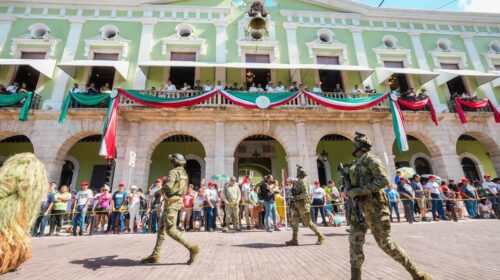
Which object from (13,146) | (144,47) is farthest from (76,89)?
(13,146)

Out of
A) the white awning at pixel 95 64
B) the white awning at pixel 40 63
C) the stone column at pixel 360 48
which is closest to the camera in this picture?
the white awning at pixel 40 63

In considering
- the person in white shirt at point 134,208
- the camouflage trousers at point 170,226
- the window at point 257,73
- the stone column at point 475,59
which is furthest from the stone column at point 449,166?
the person in white shirt at point 134,208

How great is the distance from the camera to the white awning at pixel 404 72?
14.6m

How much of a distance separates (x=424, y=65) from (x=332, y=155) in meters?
8.47

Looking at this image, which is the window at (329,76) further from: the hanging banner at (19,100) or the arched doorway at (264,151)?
the hanging banner at (19,100)

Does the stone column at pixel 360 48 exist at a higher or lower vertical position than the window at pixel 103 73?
higher

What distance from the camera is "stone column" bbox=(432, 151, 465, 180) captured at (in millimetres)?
13523

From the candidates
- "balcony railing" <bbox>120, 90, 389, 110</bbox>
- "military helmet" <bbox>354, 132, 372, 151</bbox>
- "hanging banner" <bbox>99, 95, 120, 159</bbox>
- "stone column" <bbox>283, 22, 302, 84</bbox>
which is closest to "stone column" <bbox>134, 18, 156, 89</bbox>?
"balcony railing" <bbox>120, 90, 389, 110</bbox>

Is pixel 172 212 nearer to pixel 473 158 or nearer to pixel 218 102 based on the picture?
pixel 218 102

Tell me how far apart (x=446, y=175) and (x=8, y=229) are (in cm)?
1746

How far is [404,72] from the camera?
14.5 metres

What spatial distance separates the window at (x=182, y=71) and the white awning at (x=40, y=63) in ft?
21.0

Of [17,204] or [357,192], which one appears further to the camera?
[357,192]

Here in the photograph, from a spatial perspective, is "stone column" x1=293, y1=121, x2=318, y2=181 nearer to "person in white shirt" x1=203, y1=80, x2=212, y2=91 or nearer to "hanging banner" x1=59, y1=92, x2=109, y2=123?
"person in white shirt" x1=203, y1=80, x2=212, y2=91
